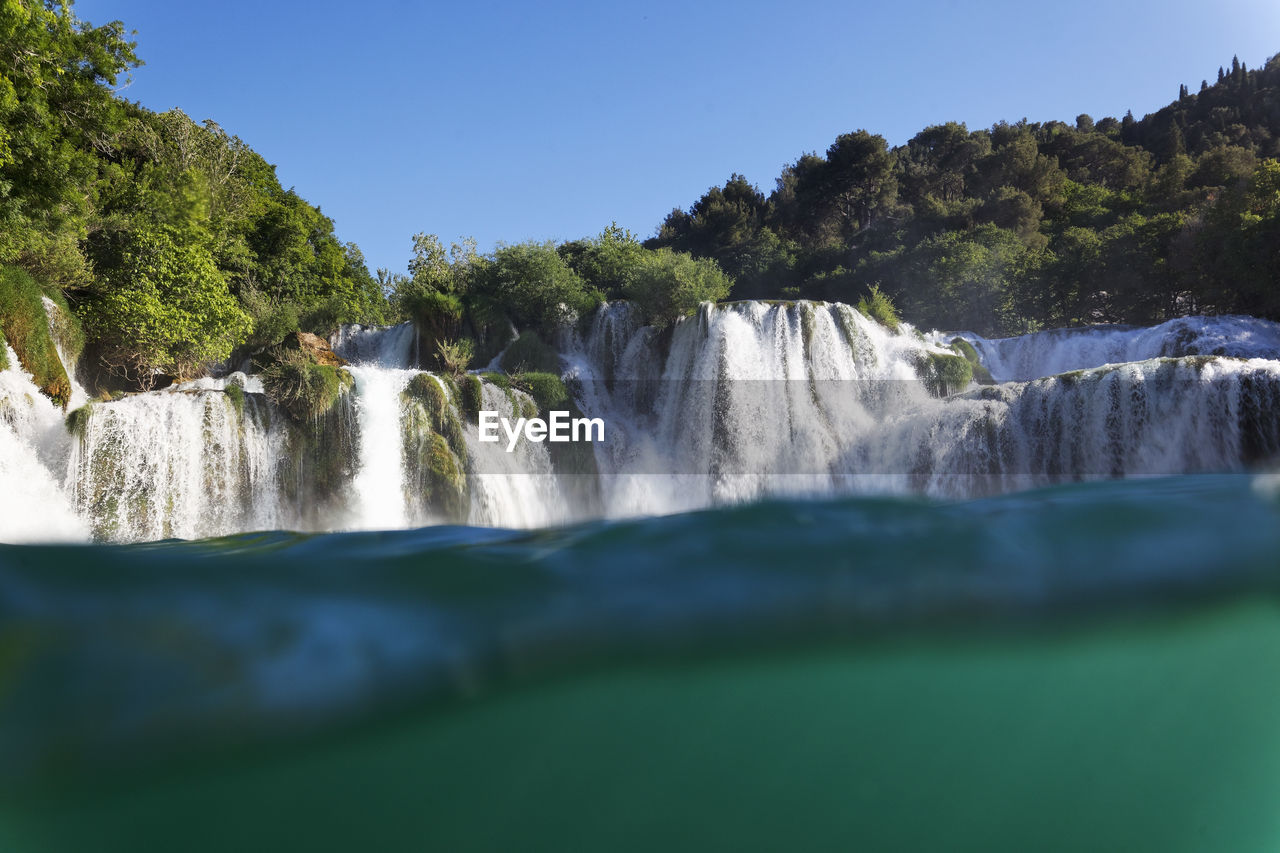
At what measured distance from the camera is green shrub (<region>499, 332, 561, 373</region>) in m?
19.2

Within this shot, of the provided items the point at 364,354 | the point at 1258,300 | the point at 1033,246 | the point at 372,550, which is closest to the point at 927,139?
the point at 1033,246

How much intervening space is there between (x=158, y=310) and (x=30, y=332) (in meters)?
2.38

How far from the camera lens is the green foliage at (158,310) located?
1327 cm

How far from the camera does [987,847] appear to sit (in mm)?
2398

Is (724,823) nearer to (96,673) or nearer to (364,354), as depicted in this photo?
(96,673)

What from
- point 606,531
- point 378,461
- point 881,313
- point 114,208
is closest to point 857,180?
point 881,313

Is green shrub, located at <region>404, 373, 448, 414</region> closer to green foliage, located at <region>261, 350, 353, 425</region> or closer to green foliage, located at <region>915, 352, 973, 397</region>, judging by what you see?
green foliage, located at <region>261, 350, 353, 425</region>

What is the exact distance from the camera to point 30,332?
11.2 metres

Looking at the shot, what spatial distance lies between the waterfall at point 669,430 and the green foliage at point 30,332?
0.83 feet

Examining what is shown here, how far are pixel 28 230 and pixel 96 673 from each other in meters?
13.4

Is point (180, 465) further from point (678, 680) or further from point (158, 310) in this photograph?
point (678, 680)

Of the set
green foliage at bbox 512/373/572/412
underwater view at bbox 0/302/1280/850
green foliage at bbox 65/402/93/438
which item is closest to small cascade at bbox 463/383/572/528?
green foliage at bbox 512/373/572/412

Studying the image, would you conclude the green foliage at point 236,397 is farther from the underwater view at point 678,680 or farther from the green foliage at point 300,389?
the underwater view at point 678,680

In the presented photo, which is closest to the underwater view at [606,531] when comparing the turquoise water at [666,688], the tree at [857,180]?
the turquoise water at [666,688]
